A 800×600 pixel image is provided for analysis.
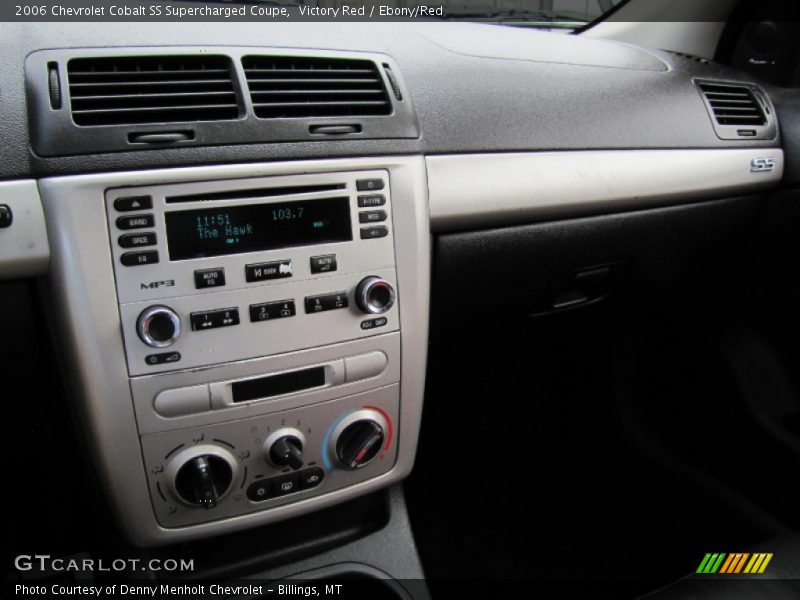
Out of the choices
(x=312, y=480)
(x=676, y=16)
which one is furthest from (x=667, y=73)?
(x=312, y=480)

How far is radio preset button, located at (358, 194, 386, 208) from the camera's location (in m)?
0.92

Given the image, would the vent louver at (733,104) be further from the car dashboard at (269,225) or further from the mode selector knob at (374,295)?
the mode selector knob at (374,295)

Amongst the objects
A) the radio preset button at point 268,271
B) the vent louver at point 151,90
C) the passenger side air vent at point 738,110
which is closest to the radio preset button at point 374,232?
the radio preset button at point 268,271

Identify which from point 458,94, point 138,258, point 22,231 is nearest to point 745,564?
point 458,94

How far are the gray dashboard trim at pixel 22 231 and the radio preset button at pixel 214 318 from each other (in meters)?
0.17

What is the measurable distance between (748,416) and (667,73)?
29.9 inches

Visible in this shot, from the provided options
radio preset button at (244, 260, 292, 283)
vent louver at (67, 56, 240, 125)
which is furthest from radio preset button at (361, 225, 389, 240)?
vent louver at (67, 56, 240, 125)

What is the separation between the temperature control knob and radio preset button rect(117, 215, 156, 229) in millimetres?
92

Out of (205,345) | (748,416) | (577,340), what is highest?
(205,345)

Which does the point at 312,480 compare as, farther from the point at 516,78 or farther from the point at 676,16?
the point at 676,16

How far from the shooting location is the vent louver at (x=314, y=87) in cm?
90

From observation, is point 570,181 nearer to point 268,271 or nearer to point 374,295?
point 374,295

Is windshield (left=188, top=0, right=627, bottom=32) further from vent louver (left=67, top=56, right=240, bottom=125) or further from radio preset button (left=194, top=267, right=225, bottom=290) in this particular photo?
radio preset button (left=194, top=267, right=225, bottom=290)

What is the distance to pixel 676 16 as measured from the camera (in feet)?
5.41
